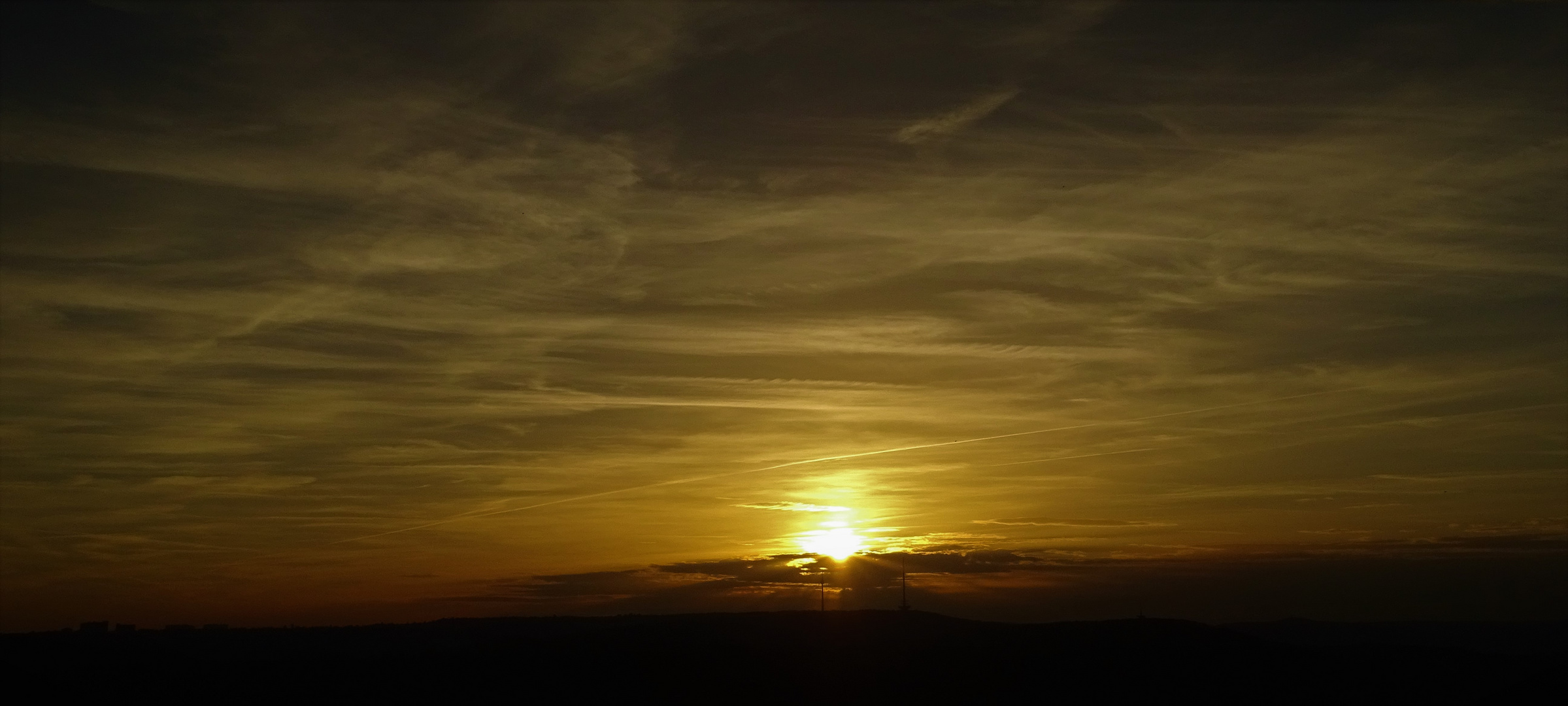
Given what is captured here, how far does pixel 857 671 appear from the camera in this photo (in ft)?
320

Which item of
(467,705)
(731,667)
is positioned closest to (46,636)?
(467,705)

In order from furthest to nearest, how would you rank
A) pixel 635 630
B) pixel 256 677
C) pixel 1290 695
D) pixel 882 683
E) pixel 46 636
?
pixel 46 636 < pixel 635 630 < pixel 256 677 < pixel 882 683 < pixel 1290 695

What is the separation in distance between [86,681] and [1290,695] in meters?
93.6

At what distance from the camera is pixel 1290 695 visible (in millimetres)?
88062

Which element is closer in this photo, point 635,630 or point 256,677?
point 256,677

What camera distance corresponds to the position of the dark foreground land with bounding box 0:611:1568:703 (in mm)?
91125

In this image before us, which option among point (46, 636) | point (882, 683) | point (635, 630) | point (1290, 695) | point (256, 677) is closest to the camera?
point (1290, 695)

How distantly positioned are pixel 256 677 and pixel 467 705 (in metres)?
23.9

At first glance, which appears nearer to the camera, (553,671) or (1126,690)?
(1126,690)

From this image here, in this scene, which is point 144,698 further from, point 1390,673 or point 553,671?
point 1390,673

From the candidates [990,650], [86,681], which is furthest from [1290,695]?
[86,681]

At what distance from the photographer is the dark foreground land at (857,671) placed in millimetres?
91125

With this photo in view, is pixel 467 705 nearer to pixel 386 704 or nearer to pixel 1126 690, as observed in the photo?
pixel 386 704

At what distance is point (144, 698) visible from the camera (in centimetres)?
9350
